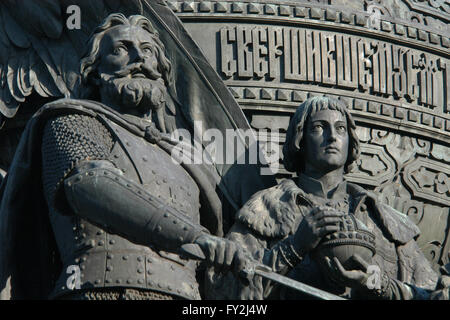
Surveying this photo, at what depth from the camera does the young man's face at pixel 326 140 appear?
1416cm

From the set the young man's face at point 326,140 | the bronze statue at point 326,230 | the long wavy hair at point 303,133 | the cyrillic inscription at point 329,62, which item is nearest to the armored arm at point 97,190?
the bronze statue at point 326,230

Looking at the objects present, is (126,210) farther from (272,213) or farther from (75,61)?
(75,61)

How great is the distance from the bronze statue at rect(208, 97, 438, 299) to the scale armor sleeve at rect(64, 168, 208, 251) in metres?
0.77

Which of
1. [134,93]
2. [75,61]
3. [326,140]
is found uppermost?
[75,61]

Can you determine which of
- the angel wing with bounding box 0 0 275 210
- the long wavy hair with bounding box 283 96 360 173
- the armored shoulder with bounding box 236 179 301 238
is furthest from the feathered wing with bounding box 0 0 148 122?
the armored shoulder with bounding box 236 179 301 238

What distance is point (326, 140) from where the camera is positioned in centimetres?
1419

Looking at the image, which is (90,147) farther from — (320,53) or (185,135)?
(320,53)

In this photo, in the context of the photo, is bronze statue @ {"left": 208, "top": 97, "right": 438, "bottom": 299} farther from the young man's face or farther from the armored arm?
the armored arm

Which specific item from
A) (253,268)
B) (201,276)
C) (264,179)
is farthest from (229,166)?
(253,268)

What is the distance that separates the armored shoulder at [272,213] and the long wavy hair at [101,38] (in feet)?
4.33

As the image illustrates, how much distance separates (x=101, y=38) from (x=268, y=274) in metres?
2.96

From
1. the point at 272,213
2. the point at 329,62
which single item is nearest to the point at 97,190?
the point at 272,213

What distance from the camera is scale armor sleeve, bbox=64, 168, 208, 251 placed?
41.6 ft

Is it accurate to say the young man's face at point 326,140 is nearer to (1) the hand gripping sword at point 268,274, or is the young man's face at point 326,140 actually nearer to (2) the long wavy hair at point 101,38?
Result: (2) the long wavy hair at point 101,38
